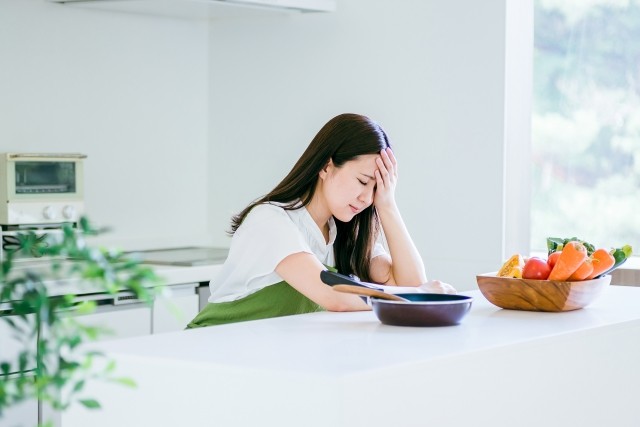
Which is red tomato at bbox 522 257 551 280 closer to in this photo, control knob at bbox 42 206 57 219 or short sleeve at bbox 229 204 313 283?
short sleeve at bbox 229 204 313 283

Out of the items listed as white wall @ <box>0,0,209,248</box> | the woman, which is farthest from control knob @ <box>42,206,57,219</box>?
the woman

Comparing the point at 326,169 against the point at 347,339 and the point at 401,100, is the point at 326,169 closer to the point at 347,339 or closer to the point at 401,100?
the point at 347,339

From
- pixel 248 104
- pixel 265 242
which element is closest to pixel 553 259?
pixel 265 242

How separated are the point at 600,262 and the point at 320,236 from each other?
720 mm

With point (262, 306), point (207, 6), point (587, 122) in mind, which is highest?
point (207, 6)

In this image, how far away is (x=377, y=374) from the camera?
1.48 m

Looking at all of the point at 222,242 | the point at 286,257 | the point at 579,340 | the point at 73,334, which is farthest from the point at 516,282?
the point at 222,242

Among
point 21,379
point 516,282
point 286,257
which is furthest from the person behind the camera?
point 286,257

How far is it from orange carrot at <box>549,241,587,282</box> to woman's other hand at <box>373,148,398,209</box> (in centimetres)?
56

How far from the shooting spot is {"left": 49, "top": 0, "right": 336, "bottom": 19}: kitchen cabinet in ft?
12.6

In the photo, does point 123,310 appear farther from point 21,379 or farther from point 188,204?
point 21,379

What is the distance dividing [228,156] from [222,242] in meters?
0.38

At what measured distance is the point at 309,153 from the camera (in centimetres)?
258

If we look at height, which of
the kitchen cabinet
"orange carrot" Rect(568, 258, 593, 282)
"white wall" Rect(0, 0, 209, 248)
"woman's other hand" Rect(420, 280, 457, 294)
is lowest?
"woman's other hand" Rect(420, 280, 457, 294)
